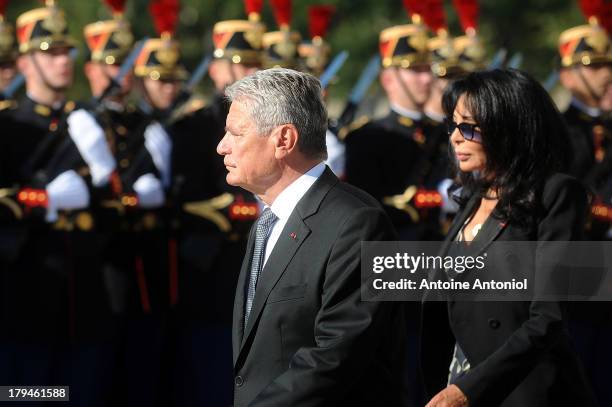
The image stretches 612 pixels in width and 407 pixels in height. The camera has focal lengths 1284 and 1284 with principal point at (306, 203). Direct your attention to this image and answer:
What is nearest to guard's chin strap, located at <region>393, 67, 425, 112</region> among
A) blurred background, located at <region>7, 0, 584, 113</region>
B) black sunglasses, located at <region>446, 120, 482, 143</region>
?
Answer: black sunglasses, located at <region>446, 120, 482, 143</region>

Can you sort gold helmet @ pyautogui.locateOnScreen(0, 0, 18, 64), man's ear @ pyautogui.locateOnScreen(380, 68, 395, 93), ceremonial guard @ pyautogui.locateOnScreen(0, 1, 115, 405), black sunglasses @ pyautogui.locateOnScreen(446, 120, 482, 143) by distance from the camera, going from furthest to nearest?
man's ear @ pyautogui.locateOnScreen(380, 68, 395, 93) < gold helmet @ pyautogui.locateOnScreen(0, 0, 18, 64) < ceremonial guard @ pyautogui.locateOnScreen(0, 1, 115, 405) < black sunglasses @ pyautogui.locateOnScreen(446, 120, 482, 143)

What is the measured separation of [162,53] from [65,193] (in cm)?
197

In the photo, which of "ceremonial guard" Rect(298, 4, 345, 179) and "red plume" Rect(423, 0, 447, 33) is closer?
"ceremonial guard" Rect(298, 4, 345, 179)

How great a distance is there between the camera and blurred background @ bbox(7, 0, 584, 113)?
1584 cm

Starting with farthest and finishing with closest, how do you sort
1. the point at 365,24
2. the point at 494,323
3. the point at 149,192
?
the point at 365,24
the point at 149,192
the point at 494,323

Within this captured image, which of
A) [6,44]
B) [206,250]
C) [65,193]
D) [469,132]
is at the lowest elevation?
[206,250]

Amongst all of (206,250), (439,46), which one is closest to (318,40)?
(439,46)

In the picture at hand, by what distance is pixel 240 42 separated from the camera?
7.94 meters

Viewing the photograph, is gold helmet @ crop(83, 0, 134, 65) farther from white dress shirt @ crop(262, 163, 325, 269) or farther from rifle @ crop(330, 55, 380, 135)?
white dress shirt @ crop(262, 163, 325, 269)

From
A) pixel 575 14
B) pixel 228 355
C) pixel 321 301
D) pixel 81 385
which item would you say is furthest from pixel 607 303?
→ pixel 575 14

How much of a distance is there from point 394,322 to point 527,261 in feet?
1.59

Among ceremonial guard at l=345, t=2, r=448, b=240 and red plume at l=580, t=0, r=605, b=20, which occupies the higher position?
red plume at l=580, t=0, r=605, b=20

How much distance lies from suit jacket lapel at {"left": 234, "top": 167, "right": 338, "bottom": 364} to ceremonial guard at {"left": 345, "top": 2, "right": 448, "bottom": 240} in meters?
3.99

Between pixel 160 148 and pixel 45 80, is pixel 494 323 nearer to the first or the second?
pixel 45 80
